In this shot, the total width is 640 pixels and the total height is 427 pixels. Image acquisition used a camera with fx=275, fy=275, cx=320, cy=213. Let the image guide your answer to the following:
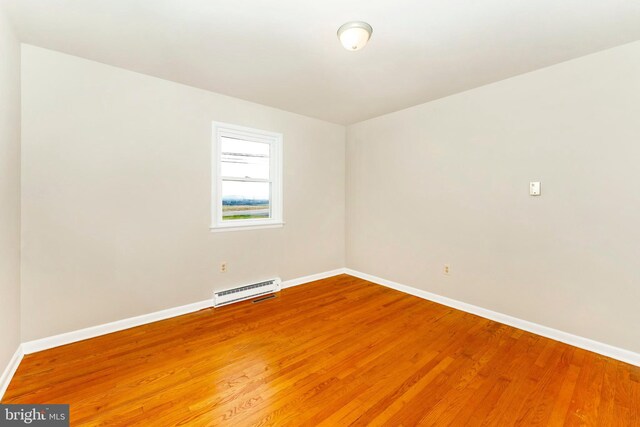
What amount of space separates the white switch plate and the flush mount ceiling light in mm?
2002

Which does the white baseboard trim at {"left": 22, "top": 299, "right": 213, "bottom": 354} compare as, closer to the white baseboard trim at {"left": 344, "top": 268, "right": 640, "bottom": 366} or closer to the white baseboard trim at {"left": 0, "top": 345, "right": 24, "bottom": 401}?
the white baseboard trim at {"left": 0, "top": 345, "right": 24, "bottom": 401}

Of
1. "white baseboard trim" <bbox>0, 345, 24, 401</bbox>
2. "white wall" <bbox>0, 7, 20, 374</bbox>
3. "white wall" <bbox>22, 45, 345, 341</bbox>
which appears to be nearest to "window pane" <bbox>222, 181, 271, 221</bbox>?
"white wall" <bbox>22, 45, 345, 341</bbox>

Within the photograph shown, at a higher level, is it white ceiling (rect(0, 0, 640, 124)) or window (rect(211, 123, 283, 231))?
white ceiling (rect(0, 0, 640, 124))

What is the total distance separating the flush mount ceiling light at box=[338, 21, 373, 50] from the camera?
1868 millimetres

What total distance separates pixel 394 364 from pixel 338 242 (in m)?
2.49

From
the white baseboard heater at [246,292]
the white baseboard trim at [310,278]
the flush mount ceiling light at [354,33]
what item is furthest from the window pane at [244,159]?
the flush mount ceiling light at [354,33]

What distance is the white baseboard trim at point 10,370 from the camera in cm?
174

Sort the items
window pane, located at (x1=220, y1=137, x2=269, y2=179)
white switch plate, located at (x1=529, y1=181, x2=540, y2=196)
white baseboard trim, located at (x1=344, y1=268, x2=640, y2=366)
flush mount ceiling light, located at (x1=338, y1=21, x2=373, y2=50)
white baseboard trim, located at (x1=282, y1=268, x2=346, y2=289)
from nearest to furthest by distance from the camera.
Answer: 1. flush mount ceiling light, located at (x1=338, y1=21, x2=373, y2=50)
2. white baseboard trim, located at (x1=344, y1=268, x2=640, y2=366)
3. white switch plate, located at (x1=529, y1=181, x2=540, y2=196)
4. window pane, located at (x1=220, y1=137, x2=269, y2=179)
5. white baseboard trim, located at (x1=282, y1=268, x2=346, y2=289)

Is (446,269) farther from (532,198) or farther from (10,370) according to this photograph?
(10,370)

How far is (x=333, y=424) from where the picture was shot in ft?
4.99

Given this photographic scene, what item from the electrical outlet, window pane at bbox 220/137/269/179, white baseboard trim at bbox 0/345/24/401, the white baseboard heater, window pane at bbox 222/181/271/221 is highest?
window pane at bbox 220/137/269/179

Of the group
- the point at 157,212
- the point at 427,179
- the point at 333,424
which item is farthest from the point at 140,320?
the point at 427,179

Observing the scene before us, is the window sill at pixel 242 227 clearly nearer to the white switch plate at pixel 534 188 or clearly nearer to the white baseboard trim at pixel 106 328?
the white baseboard trim at pixel 106 328

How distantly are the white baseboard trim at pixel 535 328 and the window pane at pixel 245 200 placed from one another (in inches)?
81.6
